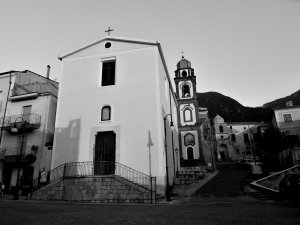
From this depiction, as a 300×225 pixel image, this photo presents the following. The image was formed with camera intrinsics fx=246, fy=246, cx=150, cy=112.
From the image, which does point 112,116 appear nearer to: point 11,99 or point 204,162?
point 11,99

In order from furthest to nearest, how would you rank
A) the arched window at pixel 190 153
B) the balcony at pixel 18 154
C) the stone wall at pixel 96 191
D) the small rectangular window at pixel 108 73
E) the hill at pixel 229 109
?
the hill at pixel 229 109 → the arched window at pixel 190 153 → the balcony at pixel 18 154 → the small rectangular window at pixel 108 73 → the stone wall at pixel 96 191

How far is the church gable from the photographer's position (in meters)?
17.5

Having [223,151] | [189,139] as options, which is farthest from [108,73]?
[223,151]

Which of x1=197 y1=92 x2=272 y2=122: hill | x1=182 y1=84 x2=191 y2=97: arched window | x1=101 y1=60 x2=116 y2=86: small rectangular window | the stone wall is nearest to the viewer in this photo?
the stone wall

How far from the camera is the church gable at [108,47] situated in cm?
1750

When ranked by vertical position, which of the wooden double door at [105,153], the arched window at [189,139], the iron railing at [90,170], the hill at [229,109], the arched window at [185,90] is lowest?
the iron railing at [90,170]

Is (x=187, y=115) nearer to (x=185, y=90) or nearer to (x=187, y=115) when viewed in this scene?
(x=187, y=115)

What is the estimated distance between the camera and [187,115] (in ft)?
132

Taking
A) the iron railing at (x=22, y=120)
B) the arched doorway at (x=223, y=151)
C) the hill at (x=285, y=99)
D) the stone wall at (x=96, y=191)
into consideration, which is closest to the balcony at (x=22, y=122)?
the iron railing at (x=22, y=120)

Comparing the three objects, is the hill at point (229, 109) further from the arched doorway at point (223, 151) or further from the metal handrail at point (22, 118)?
the metal handrail at point (22, 118)

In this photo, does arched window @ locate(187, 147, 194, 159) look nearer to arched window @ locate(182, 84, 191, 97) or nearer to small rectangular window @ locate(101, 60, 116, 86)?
arched window @ locate(182, 84, 191, 97)

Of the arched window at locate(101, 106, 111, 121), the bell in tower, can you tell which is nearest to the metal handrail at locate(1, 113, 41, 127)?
the arched window at locate(101, 106, 111, 121)

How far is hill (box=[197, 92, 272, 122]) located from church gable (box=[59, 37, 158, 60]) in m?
70.4

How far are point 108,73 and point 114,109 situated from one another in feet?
9.88
